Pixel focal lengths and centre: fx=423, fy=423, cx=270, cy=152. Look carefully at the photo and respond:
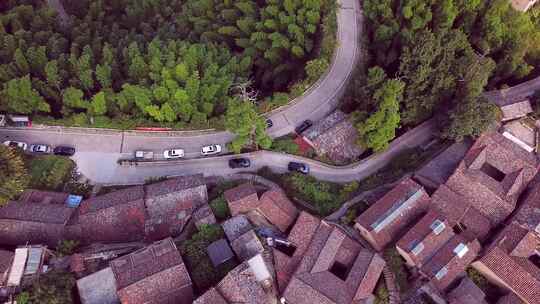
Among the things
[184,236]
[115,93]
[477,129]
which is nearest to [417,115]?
[477,129]

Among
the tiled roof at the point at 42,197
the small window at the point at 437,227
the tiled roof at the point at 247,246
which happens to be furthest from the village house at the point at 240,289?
the tiled roof at the point at 42,197

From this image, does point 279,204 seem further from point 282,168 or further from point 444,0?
point 444,0

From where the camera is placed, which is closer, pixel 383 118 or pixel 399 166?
pixel 383 118

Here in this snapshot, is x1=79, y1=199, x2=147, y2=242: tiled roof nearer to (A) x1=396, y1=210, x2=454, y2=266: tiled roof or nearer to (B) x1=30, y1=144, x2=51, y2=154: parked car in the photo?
(B) x1=30, y1=144, x2=51, y2=154: parked car

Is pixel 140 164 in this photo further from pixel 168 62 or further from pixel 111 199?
pixel 168 62

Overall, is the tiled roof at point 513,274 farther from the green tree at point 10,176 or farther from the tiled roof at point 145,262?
the green tree at point 10,176

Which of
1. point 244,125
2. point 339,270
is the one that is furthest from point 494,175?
point 244,125
